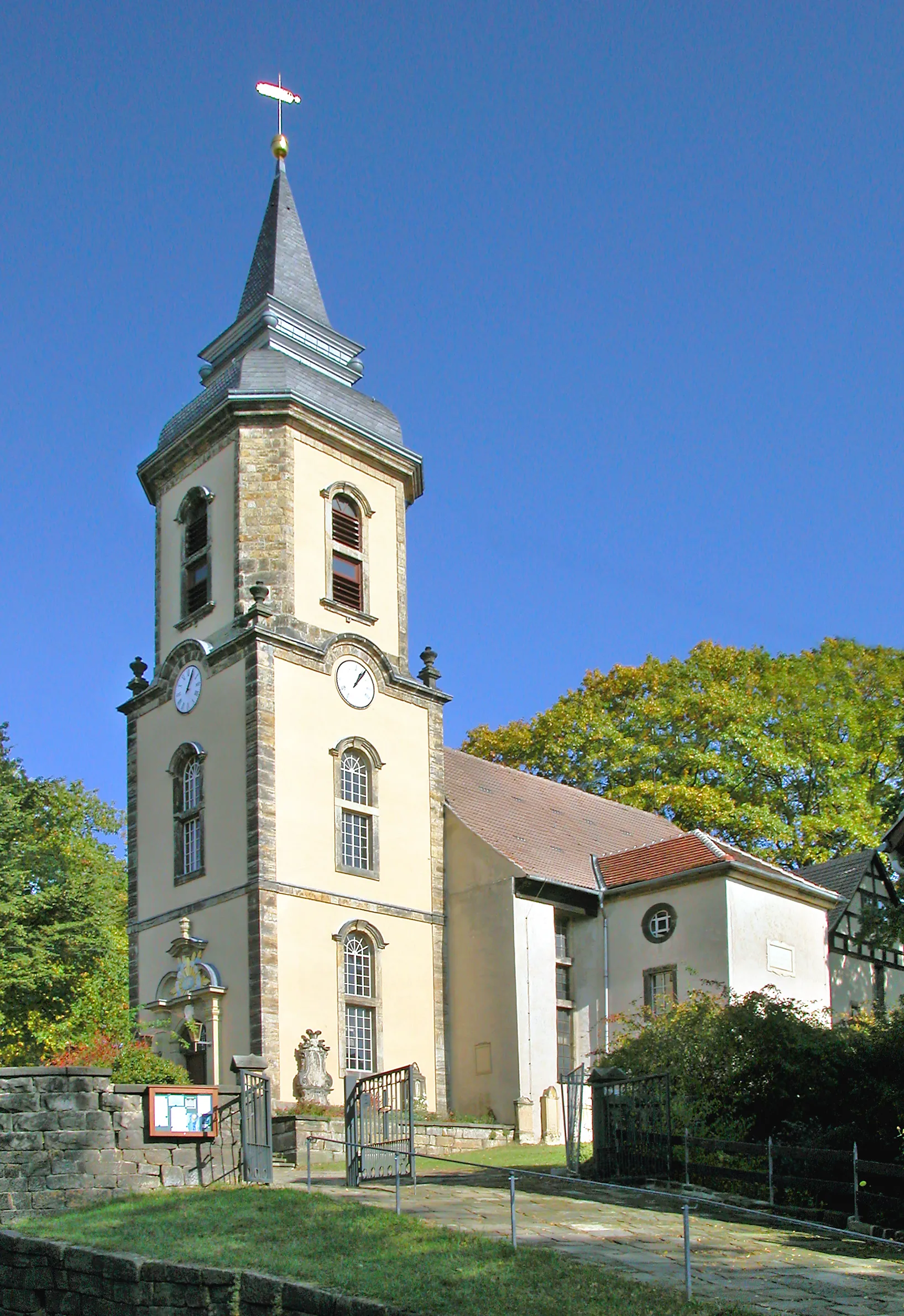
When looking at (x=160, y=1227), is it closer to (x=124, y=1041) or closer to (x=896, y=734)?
(x=124, y=1041)

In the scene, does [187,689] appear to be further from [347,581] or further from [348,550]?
[348,550]

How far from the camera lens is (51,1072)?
1805 cm

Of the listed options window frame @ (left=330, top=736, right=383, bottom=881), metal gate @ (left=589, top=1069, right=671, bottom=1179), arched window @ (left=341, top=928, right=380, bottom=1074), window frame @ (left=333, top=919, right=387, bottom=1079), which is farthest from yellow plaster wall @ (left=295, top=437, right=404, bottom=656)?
metal gate @ (left=589, top=1069, right=671, bottom=1179)

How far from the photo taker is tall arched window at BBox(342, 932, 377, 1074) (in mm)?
27312

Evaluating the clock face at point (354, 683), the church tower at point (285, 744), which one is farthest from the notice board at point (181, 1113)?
the clock face at point (354, 683)

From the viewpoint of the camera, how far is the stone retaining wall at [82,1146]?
17500mm

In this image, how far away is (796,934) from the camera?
30.2 metres

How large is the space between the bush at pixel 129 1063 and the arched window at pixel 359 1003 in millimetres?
4168

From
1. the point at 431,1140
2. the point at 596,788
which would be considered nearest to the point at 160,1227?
the point at 431,1140

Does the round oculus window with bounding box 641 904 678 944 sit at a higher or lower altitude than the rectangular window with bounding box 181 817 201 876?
lower

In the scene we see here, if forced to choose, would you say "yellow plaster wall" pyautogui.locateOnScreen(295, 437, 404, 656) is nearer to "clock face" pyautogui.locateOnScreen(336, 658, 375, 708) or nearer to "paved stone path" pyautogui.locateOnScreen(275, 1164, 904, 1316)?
"clock face" pyautogui.locateOnScreen(336, 658, 375, 708)

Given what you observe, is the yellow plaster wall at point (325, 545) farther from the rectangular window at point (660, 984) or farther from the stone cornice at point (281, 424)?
the rectangular window at point (660, 984)

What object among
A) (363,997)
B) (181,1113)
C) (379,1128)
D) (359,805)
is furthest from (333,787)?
(379,1128)

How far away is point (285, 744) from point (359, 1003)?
490 cm
